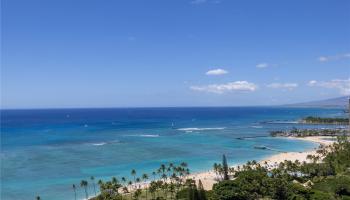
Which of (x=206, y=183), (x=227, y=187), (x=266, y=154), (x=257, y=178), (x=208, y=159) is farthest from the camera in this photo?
(x=266, y=154)

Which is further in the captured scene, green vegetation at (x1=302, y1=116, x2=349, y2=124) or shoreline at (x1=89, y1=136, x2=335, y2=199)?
green vegetation at (x1=302, y1=116, x2=349, y2=124)

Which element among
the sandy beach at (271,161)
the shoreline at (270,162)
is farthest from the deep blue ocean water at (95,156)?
the sandy beach at (271,161)

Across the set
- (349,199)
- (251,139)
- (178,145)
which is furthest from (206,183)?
(251,139)

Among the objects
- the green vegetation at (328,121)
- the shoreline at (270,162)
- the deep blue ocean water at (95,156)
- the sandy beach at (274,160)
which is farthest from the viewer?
the green vegetation at (328,121)

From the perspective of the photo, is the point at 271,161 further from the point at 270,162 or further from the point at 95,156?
the point at 95,156

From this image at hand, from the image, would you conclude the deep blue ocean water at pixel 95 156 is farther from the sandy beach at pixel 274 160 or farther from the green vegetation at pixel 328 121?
the green vegetation at pixel 328 121

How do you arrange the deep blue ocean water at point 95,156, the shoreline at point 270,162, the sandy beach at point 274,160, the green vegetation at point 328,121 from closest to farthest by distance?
the shoreline at point 270,162 → the sandy beach at point 274,160 → the deep blue ocean water at point 95,156 → the green vegetation at point 328,121

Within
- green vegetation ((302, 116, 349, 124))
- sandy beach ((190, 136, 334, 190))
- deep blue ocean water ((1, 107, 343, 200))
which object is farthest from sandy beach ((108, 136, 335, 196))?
green vegetation ((302, 116, 349, 124))

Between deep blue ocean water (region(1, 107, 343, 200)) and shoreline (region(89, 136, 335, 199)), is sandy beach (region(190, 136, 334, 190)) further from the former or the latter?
deep blue ocean water (region(1, 107, 343, 200))

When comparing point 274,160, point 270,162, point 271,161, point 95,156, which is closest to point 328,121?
point 274,160

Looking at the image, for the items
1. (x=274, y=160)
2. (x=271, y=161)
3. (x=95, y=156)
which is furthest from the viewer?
(x=95, y=156)

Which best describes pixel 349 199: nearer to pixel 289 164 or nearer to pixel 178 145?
pixel 289 164
